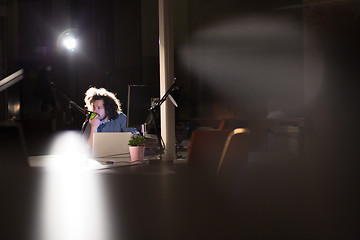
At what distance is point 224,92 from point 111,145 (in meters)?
6.90

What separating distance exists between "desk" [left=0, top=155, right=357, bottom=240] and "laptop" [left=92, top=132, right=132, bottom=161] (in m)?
1.40

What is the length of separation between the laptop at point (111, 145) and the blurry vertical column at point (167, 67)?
363 mm

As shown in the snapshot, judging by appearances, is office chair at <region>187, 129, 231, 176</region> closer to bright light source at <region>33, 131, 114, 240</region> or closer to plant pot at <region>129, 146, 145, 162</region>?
bright light source at <region>33, 131, 114, 240</region>

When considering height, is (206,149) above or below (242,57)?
below

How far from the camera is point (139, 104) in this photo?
306 cm

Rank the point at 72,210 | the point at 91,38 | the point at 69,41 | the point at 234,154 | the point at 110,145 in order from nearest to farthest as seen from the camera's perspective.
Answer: the point at 72,210, the point at 234,154, the point at 110,145, the point at 69,41, the point at 91,38

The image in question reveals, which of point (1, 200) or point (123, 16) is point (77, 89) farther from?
point (1, 200)

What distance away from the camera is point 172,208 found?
1122 millimetres

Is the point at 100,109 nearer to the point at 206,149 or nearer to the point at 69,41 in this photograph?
the point at 69,41

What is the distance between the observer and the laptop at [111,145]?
2945 mm

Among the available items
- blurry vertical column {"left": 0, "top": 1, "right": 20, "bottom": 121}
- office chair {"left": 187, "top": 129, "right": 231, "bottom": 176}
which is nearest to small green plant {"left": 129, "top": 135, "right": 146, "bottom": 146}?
office chair {"left": 187, "top": 129, "right": 231, "bottom": 176}

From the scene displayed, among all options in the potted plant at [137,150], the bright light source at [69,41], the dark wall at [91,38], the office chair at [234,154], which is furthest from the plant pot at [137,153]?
the dark wall at [91,38]

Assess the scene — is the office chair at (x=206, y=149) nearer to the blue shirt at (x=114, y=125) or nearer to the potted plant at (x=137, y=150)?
the potted plant at (x=137, y=150)

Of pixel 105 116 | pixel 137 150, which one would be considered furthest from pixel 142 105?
pixel 105 116
